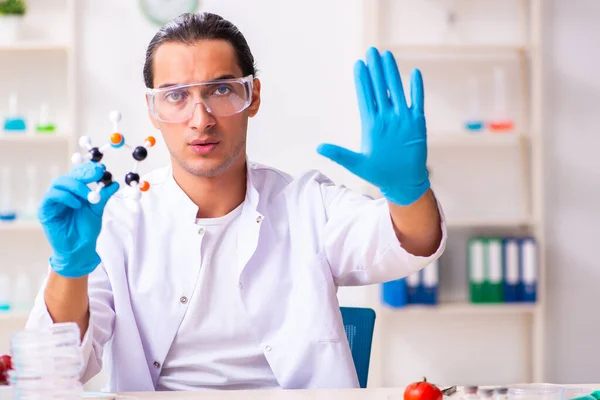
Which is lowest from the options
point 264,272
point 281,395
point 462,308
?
point 462,308

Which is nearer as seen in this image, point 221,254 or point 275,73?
point 221,254

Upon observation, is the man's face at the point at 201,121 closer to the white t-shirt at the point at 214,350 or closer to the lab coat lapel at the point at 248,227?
the lab coat lapel at the point at 248,227

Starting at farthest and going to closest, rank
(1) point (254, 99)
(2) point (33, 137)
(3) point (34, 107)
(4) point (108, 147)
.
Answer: (3) point (34, 107) < (2) point (33, 137) < (1) point (254, 99) < (4) point (108, 147)

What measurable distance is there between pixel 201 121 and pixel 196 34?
254 mm

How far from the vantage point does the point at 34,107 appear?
3.77m

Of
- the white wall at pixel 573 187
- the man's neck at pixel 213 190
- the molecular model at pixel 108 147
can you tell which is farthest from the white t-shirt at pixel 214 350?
the white wall at pixel 573 187

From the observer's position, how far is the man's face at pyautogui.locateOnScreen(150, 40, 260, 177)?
5.97 feet

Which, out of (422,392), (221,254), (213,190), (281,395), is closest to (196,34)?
(213,190)

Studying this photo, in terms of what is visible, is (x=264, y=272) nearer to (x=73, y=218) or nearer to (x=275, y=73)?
(x=73, y=218)

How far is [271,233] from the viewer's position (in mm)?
1945

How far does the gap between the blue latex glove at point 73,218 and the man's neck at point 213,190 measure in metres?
0.44

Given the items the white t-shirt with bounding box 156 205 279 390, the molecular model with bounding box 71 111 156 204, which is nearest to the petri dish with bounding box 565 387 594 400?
the white t-shirt with bounding box 156 205 279 390

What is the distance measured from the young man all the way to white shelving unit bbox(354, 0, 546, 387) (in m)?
1.76

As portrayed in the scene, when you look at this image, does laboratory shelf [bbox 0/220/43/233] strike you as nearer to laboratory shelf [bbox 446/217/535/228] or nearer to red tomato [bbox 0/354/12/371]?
laboratory shelf [bbox 446/217/535/228]
